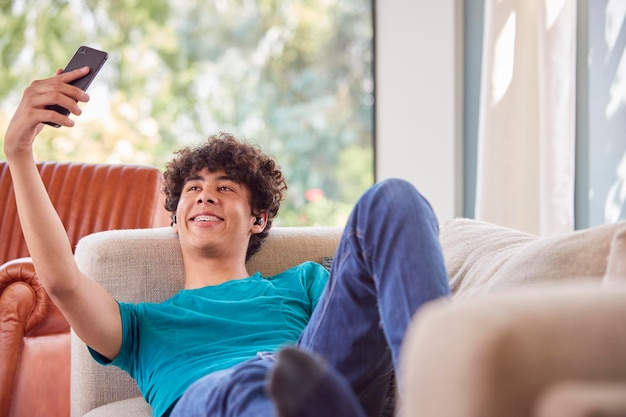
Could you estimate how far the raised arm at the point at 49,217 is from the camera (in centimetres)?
157

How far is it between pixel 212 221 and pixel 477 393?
1283 millimetres

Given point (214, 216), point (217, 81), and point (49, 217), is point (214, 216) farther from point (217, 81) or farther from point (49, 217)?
point (217, 81)

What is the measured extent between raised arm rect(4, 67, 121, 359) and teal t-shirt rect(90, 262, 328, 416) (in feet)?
0.29

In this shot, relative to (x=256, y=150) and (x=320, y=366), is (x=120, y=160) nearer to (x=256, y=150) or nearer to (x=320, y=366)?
(x=256, y=150)

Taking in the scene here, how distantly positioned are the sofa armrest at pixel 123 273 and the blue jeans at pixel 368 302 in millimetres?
406

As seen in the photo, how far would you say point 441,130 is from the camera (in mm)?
4055

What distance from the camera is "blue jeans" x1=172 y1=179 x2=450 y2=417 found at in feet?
3.94

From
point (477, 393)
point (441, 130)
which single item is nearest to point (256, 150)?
point (477, 393)

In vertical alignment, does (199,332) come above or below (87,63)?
below

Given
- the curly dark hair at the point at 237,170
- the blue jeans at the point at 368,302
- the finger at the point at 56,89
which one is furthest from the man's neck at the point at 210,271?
the finger at the point at 56,89

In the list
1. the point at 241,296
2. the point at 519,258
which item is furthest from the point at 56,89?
the point at 519,258

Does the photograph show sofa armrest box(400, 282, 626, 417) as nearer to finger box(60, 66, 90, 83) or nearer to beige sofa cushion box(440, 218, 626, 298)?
beige sofa cushion box(440, 218, 626, 298)

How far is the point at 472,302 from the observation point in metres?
0.85

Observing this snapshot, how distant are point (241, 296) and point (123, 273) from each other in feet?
1.01
